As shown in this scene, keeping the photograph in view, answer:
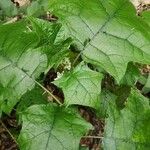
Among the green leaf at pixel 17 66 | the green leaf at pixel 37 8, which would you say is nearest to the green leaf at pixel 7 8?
the green leaf at pixel 37 8

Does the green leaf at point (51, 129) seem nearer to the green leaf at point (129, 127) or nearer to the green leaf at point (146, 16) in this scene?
the green leaf at point (129, 127)

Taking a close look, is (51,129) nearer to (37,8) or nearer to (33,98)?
(33,98)

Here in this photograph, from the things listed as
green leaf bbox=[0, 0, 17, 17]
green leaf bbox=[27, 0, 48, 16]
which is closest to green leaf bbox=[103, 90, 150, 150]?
green leaf bbox=[27, 0, 48, 16]

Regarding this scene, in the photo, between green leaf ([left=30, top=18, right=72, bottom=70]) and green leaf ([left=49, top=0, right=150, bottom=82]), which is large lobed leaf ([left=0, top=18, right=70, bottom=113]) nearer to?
green leaf ([left=30, top=18, right=72, bottom=70])

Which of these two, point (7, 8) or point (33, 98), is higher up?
point (7, 8)

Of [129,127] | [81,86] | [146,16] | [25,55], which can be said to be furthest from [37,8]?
[129,127]

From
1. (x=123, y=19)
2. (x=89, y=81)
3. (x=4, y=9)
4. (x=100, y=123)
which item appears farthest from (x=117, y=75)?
(x=4, y=9)
